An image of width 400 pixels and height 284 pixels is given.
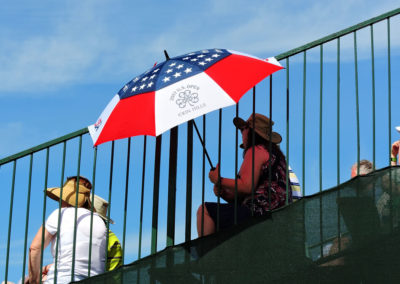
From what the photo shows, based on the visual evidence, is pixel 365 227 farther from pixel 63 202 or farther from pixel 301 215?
pixel 63 202

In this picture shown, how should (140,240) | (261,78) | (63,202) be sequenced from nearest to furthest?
(261,78) → (140,240) → (63,202)

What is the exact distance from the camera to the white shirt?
716cm

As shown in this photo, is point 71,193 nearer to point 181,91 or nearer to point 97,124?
point 97,124

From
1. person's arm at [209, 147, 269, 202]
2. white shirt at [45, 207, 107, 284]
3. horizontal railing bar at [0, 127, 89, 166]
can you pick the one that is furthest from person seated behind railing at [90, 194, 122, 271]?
person's arm at [209, 147, 269, 202]

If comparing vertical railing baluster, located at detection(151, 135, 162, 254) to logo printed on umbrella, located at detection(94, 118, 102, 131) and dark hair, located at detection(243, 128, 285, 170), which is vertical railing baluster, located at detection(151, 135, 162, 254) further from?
dark hair, located at detection(243, 128, 285, 170)

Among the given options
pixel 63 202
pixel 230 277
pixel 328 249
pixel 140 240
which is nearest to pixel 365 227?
pixel 328 249

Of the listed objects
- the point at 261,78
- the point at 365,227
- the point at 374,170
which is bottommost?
the point at 365,227

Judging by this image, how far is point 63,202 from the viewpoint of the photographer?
295 inches

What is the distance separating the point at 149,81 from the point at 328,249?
197cm

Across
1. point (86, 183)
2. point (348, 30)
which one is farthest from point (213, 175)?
point (348, 30)

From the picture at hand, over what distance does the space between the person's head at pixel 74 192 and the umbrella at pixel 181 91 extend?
67cm

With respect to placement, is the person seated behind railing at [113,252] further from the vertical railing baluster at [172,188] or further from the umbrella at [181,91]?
the umbrella at [181,91]

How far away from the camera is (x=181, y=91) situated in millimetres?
6465

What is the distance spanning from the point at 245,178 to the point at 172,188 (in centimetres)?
68
